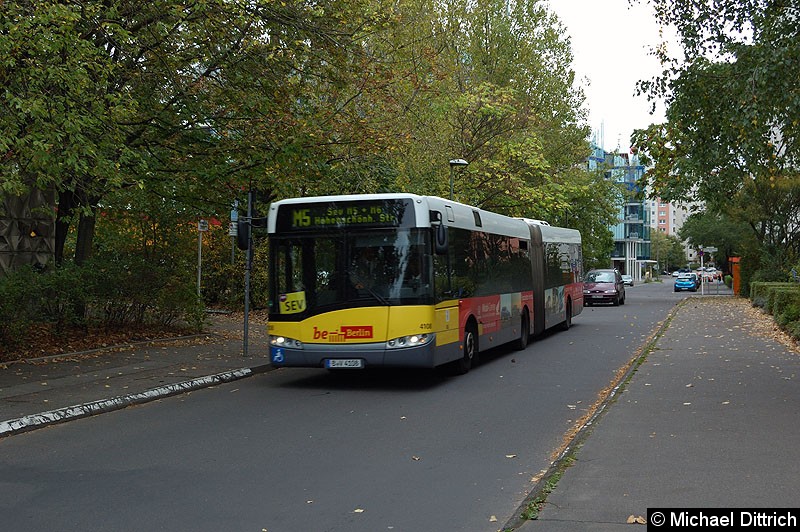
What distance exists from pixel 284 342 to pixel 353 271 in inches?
60.8

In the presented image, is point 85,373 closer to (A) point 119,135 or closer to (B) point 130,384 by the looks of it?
(B) point 130,384

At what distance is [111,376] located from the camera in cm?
1342

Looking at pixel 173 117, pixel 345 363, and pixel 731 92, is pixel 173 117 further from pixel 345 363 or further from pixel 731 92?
pixel 731 92

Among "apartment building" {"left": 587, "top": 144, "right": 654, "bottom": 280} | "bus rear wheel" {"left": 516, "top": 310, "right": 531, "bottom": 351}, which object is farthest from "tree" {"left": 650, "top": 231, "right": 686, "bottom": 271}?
"bus rear wheel" {"left": 516, "top": 310, "right": 531, "bottom": 351}

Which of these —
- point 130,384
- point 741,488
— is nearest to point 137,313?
point 130,384

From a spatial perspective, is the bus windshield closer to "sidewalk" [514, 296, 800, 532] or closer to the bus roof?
the bus roof

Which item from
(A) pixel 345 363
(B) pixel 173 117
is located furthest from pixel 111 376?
(B) pixel 173 117

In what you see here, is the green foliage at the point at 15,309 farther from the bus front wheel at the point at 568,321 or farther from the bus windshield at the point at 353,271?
the bus front wheel at the point at 568,321

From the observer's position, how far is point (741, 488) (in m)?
6.26

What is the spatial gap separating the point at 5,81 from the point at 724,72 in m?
10.2

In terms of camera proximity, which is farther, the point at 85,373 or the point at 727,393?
the point at 85,373

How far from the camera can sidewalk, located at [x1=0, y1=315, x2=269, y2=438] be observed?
34.7 feet

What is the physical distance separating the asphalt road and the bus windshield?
1350 millimetres

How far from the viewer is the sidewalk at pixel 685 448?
19.3 ft
